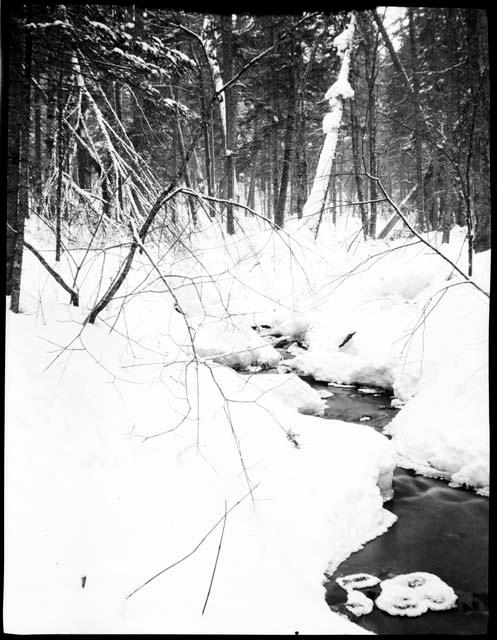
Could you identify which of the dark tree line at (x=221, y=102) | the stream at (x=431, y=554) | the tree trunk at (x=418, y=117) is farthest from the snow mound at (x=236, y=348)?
the tree trunk at (x=418, y=117)

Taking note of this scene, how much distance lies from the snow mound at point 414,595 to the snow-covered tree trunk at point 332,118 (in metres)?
2.34

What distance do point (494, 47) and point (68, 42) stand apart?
7.45 ft

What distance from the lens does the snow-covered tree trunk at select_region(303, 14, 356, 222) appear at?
2.46 meters

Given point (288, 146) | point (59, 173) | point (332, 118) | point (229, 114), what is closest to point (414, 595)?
point (59, 173)

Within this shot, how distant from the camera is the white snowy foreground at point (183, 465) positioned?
153cm

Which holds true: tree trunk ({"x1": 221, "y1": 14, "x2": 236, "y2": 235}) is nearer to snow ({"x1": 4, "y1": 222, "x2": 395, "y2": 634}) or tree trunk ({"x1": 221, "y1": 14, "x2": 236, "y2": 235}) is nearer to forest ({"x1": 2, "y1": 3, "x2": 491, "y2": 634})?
forest ({"x1": 2, "y1": 3, "x2": 491, "y2": 634})

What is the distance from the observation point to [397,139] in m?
3.13

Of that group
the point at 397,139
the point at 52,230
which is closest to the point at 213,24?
the point at 397,139

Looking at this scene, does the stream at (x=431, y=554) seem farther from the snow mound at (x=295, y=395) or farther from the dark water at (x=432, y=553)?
the snow mound at (x=295, y=395)

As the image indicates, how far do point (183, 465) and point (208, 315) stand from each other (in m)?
0.95

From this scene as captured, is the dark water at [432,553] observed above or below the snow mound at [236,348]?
below

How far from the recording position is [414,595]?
220 centimetres

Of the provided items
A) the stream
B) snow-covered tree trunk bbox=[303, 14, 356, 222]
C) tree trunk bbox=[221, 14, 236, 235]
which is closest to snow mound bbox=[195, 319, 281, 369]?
tree trunk bbox=[221, 14, 236, 235]

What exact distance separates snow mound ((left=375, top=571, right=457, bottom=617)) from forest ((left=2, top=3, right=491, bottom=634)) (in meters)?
0.03
